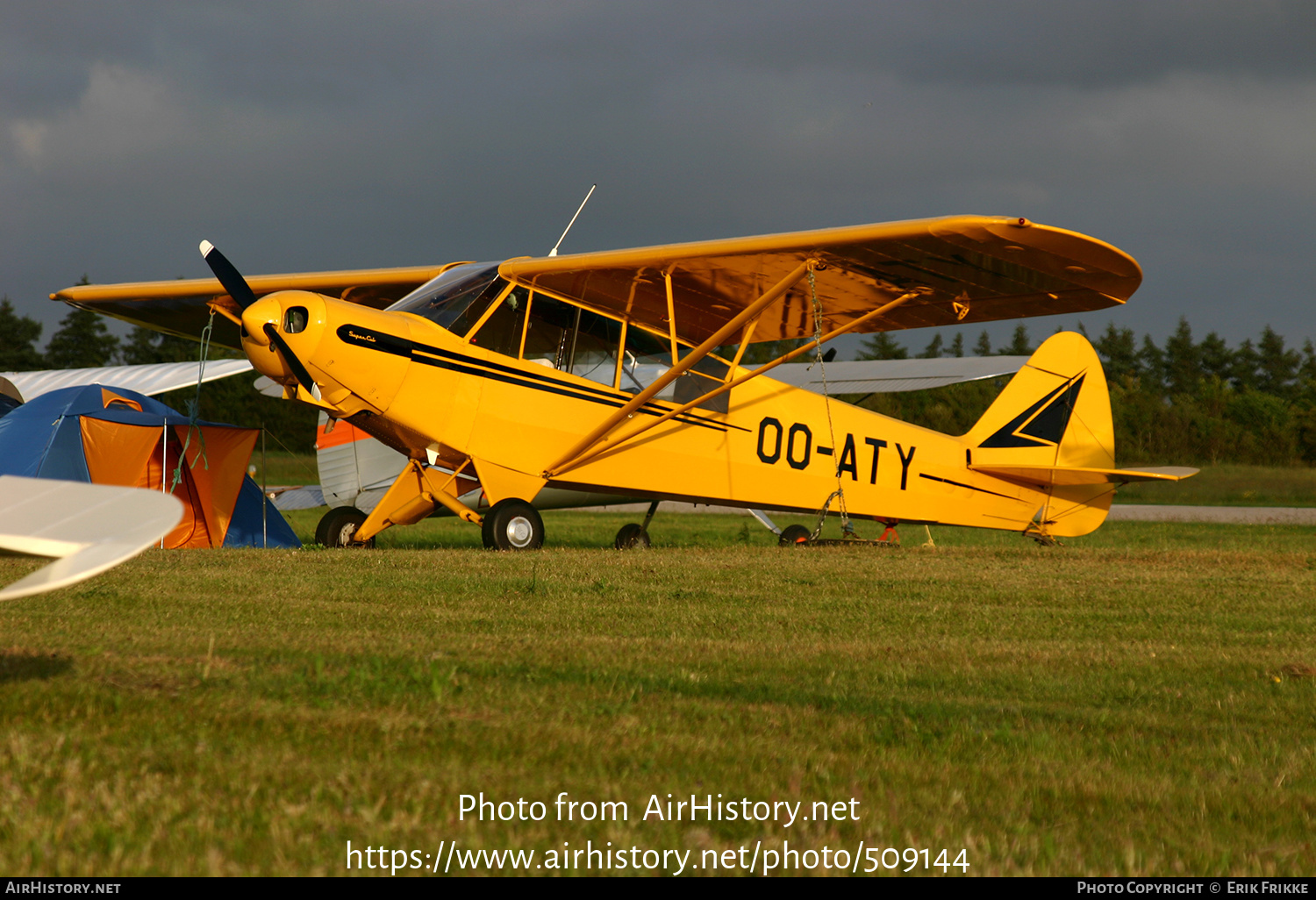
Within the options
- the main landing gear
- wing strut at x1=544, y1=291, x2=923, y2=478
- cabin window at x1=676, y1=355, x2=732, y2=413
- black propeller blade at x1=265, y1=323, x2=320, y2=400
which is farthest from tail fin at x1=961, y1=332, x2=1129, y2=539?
black propeller blade at x1=265, y1=323, x2=320, y2=400

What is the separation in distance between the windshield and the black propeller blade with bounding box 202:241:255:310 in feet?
4.33

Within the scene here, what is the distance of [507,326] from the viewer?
35.7ft

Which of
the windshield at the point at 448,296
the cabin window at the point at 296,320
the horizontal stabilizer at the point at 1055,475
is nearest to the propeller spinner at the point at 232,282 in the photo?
the cabin window at the point at 296,320

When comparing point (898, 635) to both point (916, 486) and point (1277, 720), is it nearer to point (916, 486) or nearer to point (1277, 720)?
point (1277, 720)

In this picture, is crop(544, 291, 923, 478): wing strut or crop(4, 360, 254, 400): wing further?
crop(4, 360, 254, 400): wing

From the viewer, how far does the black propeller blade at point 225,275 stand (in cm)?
984

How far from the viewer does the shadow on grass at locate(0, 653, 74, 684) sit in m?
3.74

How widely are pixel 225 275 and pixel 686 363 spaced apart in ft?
14.3

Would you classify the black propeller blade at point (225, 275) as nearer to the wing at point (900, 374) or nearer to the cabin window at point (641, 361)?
the cabin window at point (641, 361)

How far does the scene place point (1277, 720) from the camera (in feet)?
13.0

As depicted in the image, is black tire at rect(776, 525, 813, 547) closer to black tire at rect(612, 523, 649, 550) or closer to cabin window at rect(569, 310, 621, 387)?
black tire at rect(612, 523, 649, 550)

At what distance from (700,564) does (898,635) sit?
145 inches

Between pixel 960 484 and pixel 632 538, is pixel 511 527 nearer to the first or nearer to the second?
pixel 632 538

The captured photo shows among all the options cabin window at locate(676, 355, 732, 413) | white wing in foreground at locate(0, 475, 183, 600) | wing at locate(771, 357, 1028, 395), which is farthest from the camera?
wing at locate(771, 357, 1028, 395)
